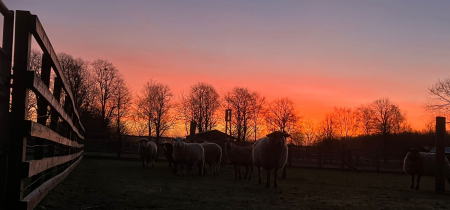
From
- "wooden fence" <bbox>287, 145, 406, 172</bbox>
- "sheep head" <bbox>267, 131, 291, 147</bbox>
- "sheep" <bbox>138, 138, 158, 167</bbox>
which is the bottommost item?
"wooden fence" <bbox>287, 145, 406, 172</bbox>

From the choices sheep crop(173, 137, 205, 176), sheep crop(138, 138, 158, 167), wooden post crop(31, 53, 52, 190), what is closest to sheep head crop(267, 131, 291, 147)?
sheep crop(173, 137, 205, 176)

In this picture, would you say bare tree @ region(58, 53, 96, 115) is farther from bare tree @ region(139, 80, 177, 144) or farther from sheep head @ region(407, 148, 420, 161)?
sheep head @ region(407, 148, 420, 161)

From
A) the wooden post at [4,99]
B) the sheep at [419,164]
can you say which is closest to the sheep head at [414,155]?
the sheep at [419,164]

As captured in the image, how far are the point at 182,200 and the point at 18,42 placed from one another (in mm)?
4307

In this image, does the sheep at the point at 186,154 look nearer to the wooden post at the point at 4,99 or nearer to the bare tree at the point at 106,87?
the wooden post at the point at 4,99

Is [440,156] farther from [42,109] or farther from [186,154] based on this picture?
[42,109]

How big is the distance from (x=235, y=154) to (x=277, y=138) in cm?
460

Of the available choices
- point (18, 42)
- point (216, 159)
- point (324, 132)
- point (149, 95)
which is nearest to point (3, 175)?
point (18, 42)

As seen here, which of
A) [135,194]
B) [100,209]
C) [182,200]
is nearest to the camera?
[100,209]

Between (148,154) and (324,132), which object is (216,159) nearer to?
(148,154)

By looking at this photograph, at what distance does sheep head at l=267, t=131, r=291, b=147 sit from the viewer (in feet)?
34.4

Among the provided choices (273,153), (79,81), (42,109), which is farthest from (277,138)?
(79,81)

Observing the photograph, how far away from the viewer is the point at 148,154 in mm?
19203

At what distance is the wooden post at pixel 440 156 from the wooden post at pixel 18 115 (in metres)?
11.4
